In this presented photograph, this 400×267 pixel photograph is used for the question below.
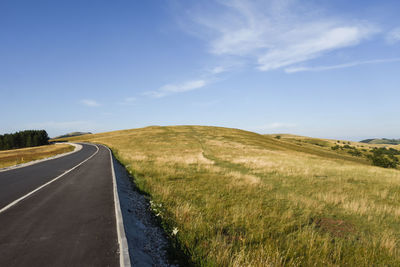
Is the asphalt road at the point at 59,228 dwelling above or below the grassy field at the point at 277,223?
above

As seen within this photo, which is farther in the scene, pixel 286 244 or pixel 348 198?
pixel 348 198

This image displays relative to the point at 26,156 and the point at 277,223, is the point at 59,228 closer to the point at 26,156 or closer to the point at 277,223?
the point at 277,223

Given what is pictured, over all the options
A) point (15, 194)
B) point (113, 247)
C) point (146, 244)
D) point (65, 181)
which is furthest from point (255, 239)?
point (65, 181)

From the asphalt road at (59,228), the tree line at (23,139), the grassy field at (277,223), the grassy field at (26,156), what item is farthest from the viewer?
the tree line at (23,139)

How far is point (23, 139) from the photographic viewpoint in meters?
101

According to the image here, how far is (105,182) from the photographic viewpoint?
37.2ft

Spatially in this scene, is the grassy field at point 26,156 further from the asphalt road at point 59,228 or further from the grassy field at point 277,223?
the grassy field at point 277,223

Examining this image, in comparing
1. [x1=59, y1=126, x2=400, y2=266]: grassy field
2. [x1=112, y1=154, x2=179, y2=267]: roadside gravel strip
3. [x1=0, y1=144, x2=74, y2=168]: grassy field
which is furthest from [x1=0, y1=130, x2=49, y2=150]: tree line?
[x1=112, y1=154, x2=179, y2=267]: roadside gravel strip

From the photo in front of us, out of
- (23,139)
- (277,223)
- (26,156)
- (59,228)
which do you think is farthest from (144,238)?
(23,139)

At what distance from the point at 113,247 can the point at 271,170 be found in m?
17.4

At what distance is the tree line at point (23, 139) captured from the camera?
3792 inches

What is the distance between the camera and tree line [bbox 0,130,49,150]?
96.3 meters

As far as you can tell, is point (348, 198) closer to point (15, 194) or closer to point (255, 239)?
point (255, 239)

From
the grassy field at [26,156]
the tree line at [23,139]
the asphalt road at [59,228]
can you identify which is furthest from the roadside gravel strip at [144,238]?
the tree line at [23,139]
